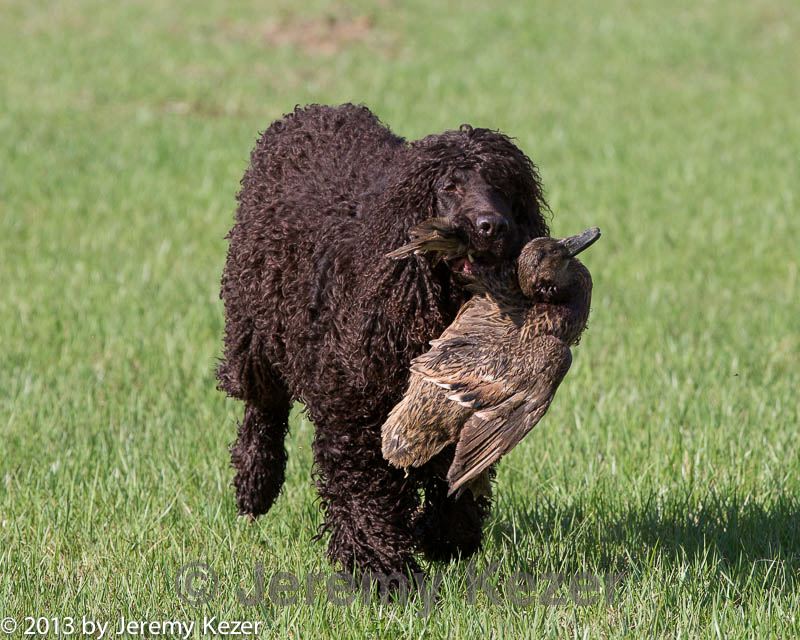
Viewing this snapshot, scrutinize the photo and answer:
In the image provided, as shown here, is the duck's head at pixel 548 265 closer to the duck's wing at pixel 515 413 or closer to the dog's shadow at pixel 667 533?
the duck's wing at pixel 515 413

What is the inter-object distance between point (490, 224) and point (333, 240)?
95cm

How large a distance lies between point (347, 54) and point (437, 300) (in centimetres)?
1508

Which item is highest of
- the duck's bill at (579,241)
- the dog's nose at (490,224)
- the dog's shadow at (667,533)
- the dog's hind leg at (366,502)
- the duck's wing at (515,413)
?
the dog's nose at (490,224)

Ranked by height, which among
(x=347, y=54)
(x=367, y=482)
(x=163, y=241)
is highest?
(x=347, y=54)

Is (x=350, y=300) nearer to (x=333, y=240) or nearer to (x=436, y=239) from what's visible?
(x=333, y=240)

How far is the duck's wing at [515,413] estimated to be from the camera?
4.20 metres

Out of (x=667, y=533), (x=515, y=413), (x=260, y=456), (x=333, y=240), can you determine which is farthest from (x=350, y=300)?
(x=667, y=533)

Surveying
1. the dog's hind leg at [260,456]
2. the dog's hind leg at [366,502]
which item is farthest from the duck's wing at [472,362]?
the dog's hind leg at [260,456]

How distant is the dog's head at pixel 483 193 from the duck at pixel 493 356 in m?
0.06

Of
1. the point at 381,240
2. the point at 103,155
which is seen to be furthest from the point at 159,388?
the point at 103,155

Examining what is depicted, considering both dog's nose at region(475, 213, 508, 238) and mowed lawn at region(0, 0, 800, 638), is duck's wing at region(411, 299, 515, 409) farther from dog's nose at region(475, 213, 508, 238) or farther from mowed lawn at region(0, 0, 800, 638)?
mowed lawn at region(0, 0, 800, 638)

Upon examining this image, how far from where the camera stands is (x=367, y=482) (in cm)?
491

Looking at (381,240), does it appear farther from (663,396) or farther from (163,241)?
(163,241)

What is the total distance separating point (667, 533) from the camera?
5.61 m
